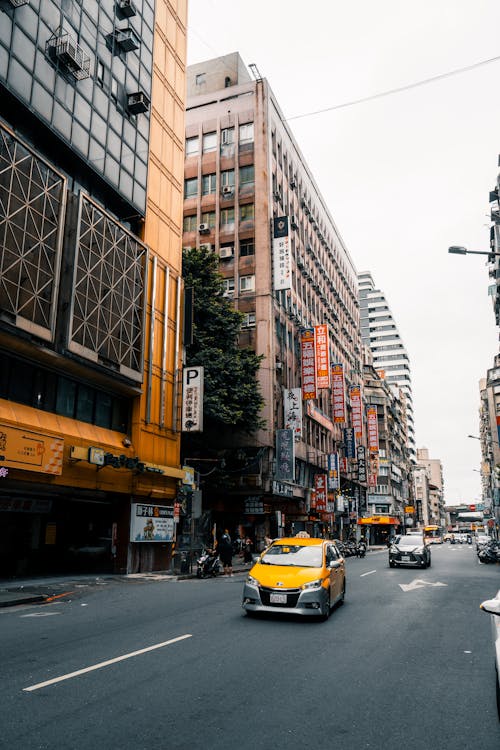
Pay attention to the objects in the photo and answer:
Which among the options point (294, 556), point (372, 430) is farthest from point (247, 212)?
point (372, 430)

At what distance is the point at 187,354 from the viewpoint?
3347cm

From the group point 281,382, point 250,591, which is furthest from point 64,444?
point 281,382

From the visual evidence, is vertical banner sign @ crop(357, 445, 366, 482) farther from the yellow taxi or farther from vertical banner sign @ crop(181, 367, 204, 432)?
the yellow taxi

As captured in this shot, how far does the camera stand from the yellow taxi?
35.4 ft

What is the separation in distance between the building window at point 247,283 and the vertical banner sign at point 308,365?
6.97 m

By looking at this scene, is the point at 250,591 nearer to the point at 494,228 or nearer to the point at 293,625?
the point at 293,625

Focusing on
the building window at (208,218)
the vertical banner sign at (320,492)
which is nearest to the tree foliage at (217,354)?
the building window at (208,218)

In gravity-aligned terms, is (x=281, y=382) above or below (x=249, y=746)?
above

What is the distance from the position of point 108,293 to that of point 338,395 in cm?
4059

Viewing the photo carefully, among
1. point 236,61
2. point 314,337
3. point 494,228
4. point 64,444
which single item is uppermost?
point 236,61

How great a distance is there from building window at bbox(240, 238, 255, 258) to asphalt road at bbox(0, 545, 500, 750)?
37.0 m

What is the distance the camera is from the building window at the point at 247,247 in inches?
1842

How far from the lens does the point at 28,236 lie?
747 inches

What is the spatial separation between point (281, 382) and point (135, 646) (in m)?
37.7
